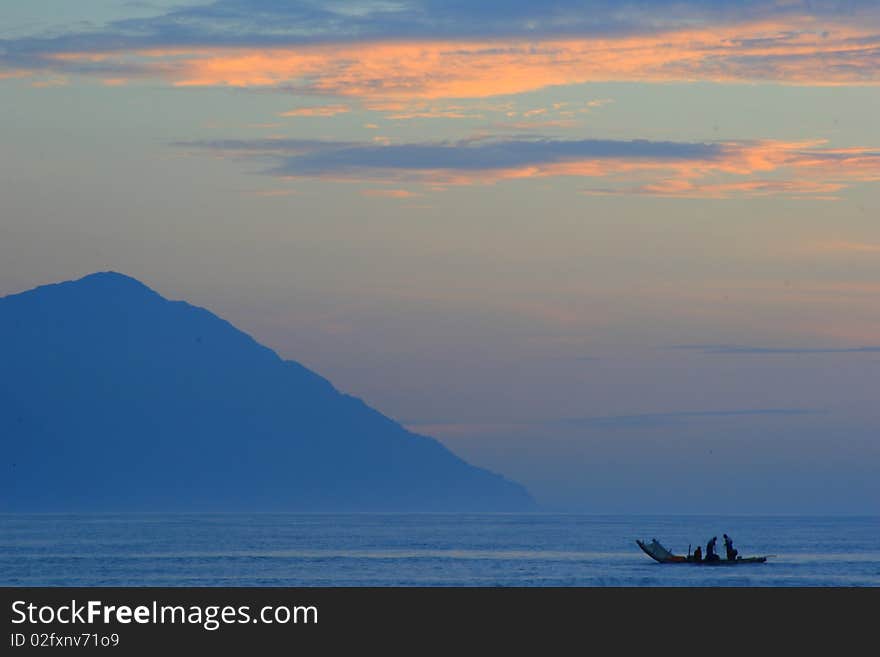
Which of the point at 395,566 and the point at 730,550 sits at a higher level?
the point at 395,566

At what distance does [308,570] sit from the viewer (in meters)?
133

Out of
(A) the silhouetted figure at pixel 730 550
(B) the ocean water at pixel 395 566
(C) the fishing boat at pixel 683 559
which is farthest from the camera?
(C) the fishing boat at pixel 683 559

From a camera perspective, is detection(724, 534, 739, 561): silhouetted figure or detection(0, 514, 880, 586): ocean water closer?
detection(0, 514, 880, 586): ocean water

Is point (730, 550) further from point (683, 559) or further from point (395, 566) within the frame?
point (395, 566)

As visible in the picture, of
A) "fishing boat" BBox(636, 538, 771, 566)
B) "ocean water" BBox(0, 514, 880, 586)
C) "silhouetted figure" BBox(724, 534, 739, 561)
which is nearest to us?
"ocean water" BBox(0, 514, 880, 586)

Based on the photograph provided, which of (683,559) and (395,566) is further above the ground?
(395,566)

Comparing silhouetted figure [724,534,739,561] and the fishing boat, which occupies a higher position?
the fishing boat

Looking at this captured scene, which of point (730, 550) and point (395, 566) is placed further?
point (395, 566)

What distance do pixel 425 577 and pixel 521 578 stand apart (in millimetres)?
6832

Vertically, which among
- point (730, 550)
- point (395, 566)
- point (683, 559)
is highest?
point (395, 566)

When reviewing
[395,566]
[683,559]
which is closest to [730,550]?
[683,559]
